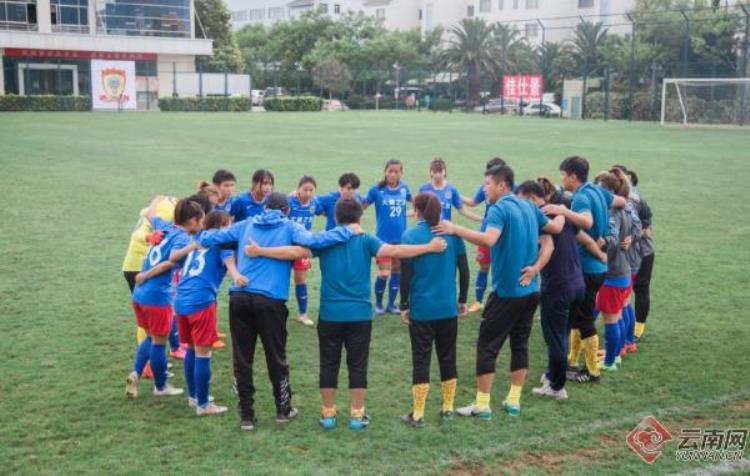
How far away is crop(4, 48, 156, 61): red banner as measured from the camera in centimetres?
6034

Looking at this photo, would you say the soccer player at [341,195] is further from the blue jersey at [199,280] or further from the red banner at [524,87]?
the red banner at [524,87]

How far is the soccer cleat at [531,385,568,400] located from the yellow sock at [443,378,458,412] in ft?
3.30

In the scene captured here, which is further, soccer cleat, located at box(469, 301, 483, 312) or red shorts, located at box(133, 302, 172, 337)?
soccer cleat, located at box(469, 301, 483, 312)

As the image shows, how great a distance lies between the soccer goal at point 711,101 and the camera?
41.7 meters

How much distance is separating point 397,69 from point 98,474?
7098 cm

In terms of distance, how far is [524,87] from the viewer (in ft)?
191

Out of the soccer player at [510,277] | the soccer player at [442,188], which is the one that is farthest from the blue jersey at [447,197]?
the soccer player at [510,277]

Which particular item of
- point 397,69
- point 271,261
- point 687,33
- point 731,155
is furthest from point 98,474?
point 397,69

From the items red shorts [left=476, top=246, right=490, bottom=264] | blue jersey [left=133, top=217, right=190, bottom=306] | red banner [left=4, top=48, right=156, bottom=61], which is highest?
red banner [left=4, top=48, right=156, bottom=61]

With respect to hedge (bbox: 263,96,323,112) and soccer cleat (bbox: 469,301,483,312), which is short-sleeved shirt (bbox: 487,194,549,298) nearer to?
soccer cleat (bbox: 469,301,483,312)

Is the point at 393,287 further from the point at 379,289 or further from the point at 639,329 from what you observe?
the point at 639,329

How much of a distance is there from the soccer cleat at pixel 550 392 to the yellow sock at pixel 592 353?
1.59 ft

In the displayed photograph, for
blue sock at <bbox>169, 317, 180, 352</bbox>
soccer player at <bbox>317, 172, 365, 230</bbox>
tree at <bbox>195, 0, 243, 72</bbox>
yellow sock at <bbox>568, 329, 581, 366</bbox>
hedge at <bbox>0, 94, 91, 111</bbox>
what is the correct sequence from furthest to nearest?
tree at <bbox>195, 0, 243, 72</bbox> → hedge at <bbox>0, 94, 91, 111</bbox> → soccer player at <bbox>317, 172, 365, 230</bbox> → blue sock at <bbox>169, 317, 180, 352</bbox> → yellow sock at <bbox>568, 329, 581, 366</bbox>

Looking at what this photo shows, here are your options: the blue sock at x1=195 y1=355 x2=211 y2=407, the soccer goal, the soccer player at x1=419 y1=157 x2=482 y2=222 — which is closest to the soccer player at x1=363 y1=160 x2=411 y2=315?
the soccer player at x1=419 y1=157 x2=482 y2=222
